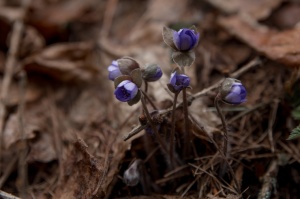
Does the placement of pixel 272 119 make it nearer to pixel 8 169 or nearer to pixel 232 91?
pixel 232 91

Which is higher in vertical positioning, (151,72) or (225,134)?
(151,72)

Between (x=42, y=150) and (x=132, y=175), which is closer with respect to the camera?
(x=132, y=175)

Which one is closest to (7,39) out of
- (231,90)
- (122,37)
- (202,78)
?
(122,37)

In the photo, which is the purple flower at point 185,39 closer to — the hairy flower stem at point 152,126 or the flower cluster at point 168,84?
the flower cluster at point 168,84

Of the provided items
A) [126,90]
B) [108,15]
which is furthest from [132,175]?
[108,15]

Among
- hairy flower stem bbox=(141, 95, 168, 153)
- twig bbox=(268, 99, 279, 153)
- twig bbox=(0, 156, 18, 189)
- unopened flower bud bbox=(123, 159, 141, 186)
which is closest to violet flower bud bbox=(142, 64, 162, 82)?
hairy flower stem bbox=(141, 95, 168, 153)

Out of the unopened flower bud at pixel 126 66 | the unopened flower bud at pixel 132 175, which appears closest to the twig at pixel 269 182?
the unopened flower bud at pixel 132 175

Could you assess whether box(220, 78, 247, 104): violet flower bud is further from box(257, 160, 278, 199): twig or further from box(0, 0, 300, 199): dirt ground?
box(257, 160, 278, 199): twig
